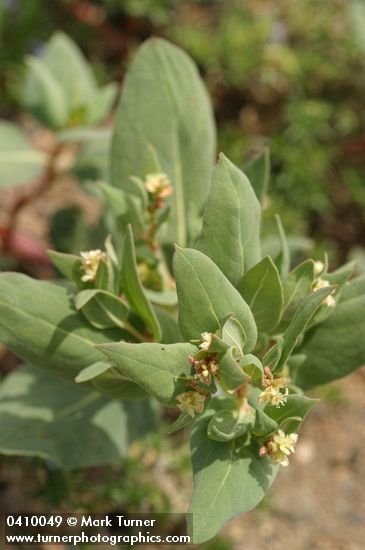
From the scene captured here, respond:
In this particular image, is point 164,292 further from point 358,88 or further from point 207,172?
point 358,88

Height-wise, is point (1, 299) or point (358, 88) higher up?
point (1, 299)

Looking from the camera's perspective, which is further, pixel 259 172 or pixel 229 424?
pixel 259 172

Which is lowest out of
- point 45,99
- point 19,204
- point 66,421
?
point 66,421

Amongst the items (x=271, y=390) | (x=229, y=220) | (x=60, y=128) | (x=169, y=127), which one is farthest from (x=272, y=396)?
(x=60, y=128)

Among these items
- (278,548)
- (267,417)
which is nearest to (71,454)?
(267,417)

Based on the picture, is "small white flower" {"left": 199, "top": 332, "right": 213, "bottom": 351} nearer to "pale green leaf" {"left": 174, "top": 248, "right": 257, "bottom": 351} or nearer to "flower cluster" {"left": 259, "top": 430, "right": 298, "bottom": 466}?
"pale green leaf" {"left": 174, "top": 248, "right": 257, "bottom": 351}

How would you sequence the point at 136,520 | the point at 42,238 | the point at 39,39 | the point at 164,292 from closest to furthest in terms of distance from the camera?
the point at 164,292
the point at 136,520
the point at 42,238
the point at 39,39

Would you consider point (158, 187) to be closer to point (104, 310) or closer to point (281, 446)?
point (104, 310)
